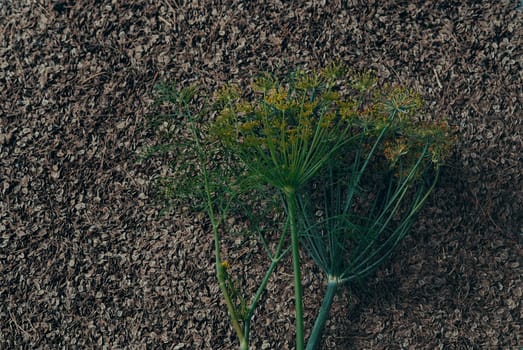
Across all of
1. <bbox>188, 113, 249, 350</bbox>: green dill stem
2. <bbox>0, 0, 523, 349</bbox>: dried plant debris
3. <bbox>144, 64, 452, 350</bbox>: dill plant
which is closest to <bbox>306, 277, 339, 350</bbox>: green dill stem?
<bbox>144, 64, 452, 350</bbox>: dill plant

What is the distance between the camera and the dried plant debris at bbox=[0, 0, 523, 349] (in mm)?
2293

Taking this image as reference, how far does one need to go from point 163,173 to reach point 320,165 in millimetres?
622

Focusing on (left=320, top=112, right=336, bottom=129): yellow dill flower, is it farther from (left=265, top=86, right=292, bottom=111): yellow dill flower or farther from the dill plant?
(left=265, top=86, right=292, bottom=111): yellow dill flower

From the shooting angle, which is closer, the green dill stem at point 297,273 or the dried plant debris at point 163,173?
the green dill stem at point 297,273

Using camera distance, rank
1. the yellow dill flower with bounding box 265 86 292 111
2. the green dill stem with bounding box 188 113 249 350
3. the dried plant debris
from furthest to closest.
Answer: the dried plant debris < the green dill stem with bounding box 188 113 249 350 < the yellow dill flower with bounding box 265 86 292 111

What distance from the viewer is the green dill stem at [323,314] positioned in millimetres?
2186

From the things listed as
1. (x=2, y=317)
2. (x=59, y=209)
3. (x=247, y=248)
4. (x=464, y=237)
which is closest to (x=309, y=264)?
(x=247, y=248)

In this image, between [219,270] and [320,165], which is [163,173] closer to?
[219,270]

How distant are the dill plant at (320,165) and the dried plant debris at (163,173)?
0.29 ft

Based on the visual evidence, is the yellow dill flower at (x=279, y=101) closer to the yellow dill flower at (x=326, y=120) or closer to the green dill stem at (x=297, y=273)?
the yellow dill flower at (x=326, y=120)

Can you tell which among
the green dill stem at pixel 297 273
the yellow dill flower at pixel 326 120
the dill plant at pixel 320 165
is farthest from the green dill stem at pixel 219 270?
the yellow dill flower at pixel 326 120

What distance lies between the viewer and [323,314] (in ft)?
7.21

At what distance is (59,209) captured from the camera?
2436 millimetres

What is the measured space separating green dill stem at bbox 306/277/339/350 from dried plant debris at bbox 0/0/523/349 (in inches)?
4.2
